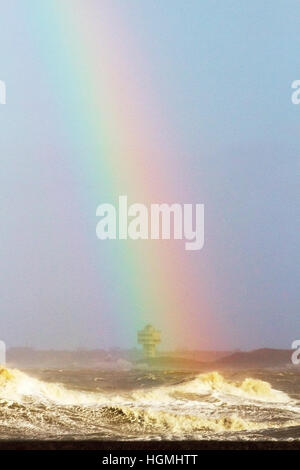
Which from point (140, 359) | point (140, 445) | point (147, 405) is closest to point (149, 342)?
point (140, 359)

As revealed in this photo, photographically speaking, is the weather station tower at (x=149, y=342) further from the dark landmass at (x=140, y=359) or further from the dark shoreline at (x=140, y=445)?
the dark shoreline at (x=140, y=445)

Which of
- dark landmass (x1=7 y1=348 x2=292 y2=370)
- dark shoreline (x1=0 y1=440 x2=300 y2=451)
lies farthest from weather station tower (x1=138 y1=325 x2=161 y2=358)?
dark shoreline (x1=0 y1=440 x2=300 y2=451)

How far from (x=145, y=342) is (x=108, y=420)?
1.26 feet

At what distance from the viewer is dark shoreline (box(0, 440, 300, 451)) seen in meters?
4.46

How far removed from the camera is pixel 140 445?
4.46 metres

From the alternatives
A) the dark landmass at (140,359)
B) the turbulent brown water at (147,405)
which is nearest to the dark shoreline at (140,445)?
the turbulent brown water at (147,405)

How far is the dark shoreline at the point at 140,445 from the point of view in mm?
4461

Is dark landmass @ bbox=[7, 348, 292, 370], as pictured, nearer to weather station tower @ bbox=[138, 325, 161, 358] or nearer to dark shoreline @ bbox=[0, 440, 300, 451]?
weather station tower @ bbox=[138, 325, 161, 358]

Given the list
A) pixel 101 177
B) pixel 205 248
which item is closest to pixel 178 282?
pixel 205 248

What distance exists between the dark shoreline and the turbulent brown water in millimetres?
26

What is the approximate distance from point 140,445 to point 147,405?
0.18 meters

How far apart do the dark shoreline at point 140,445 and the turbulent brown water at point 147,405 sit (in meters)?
0.03

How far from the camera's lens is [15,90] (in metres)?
4.44
